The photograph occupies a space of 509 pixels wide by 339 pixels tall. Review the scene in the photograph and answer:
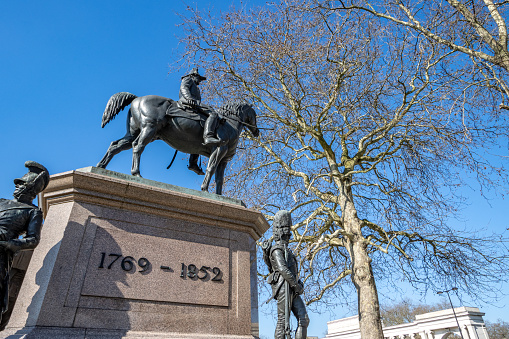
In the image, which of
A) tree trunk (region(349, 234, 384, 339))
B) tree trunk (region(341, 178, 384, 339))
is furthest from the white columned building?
tree trunk (region(349, 234, 384, 339))

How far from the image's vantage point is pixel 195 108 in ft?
22.9

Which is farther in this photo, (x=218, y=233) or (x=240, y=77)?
(x=240, y=77)

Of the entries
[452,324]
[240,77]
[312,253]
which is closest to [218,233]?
[312,253]

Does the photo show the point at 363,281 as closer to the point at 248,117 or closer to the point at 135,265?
the point at 248,117

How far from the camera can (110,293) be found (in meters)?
4.77

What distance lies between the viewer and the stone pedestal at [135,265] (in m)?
4.54

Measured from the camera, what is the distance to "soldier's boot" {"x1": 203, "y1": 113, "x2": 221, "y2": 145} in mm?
6734

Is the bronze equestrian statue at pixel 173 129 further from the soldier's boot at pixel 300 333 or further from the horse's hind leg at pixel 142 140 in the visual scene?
the soldier's boot at pixel 300 333

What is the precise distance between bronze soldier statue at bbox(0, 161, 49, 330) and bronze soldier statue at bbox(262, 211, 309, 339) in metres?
3.09

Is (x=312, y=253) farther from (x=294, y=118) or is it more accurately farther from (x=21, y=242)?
(x=21, y=242)

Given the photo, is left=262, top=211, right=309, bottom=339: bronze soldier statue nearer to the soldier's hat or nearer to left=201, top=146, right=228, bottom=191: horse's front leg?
left=201, top=146, right=228, bottom=191: horse's front leg

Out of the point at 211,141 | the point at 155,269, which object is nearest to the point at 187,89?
the point at 211,141

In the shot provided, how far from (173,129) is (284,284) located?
3448mm

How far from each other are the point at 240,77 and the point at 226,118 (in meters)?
10.5
